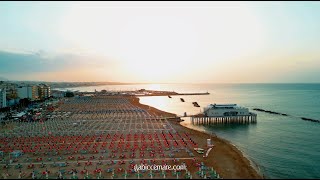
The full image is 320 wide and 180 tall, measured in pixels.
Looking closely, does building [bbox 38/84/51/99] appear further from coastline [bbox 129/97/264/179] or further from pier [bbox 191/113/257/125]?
coastline [bbox 129/97/264/179]

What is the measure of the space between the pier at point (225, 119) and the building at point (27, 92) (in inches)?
3444

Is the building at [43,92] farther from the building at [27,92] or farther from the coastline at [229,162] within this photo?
the coastline at [229,162]

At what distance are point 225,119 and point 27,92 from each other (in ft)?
312

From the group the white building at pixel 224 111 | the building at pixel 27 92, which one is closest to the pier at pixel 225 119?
the white building at pixel 224 111

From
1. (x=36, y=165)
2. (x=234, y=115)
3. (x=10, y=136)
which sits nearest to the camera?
(x=36, y=165)

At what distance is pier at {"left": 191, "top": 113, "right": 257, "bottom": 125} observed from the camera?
7038cm

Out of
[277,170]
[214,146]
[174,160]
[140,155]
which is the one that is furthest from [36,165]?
[277,170]

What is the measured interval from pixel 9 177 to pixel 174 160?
1809 centimetres

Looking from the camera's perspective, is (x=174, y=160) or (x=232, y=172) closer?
(x=232, y=172)

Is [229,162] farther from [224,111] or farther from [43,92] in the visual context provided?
[43,92]

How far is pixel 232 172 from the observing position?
30.2 metres

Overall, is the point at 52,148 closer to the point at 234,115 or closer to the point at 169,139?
the point at 169,139

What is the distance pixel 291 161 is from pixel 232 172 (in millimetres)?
10874

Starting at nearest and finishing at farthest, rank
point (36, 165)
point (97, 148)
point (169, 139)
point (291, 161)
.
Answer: point (36, 165) → point (291, 161) → point (97, 148) → point (169, 139)
